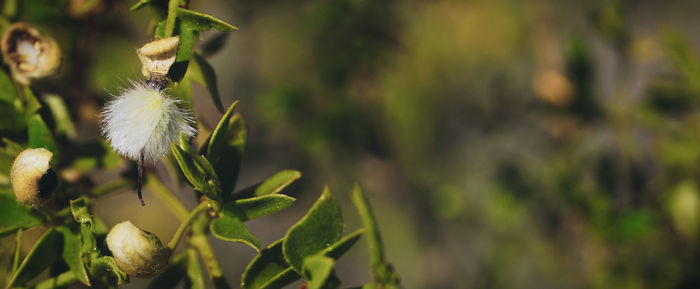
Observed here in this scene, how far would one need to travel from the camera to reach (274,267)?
65 centimetres

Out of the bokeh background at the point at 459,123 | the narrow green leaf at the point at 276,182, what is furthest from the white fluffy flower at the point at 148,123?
the bokeh background at the point at 459,123

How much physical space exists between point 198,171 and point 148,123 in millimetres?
86

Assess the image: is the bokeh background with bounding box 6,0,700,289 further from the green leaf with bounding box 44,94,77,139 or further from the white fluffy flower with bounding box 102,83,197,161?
the white fluffy flower with bounding box 102,83,197,161

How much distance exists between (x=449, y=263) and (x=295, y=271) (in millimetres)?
1532

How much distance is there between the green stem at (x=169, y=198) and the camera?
2.47 feet

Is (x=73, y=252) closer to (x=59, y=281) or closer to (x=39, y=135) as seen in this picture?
(x=59, y=281)

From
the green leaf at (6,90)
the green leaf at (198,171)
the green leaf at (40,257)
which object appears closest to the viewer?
the green leaf at (198,171)

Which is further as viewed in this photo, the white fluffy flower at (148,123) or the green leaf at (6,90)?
the green leaf at (6,90)

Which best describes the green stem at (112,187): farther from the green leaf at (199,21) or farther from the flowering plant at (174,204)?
the green leaf at (199,21)

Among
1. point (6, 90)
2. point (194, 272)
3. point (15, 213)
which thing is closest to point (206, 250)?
point (194, 272)

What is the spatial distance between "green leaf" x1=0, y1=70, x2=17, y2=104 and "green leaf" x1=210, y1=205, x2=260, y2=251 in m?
0.36

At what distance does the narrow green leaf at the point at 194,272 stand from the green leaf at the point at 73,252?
0.39 feet

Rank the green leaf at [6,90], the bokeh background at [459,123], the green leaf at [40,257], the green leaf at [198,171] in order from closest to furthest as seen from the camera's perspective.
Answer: the green leaf at [198,171] → the green leaf at [40,257] → the green leaf at [6,90] → the bokeh background at [459,123]

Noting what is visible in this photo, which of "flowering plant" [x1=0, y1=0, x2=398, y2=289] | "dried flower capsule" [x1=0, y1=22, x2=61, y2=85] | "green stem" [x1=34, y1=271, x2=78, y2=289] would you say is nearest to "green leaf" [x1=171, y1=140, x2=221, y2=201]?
"flowering plant" [x1=0, y1=0, x2=398, y2=289]
